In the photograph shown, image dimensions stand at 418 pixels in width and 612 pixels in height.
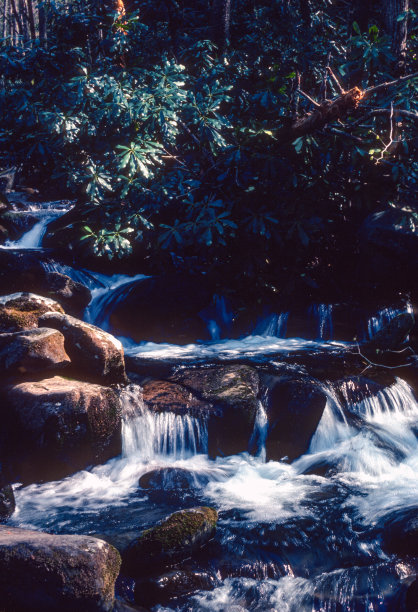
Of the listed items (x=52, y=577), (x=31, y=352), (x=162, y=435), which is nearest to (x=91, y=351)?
(x=31, y=352)

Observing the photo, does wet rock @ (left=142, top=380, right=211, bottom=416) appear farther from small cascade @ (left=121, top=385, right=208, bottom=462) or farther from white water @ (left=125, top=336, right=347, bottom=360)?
white water @ (left=125, top=336, right=347, bottom=360)

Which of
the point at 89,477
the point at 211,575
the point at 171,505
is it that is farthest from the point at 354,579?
the point at 89,477

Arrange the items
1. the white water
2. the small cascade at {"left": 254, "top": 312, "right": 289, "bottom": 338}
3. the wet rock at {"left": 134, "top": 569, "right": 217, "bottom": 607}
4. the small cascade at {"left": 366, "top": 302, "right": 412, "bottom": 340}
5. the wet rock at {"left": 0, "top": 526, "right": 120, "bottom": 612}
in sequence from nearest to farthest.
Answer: the wet rock at {"left": 0, "top": 526, "right": 120, "bottom": 612} → the wet rock at {"left": 134, "top": 569, "right": 217, "bottom": 607} → the white water → the small cascade at {"left": 366, "top": 302, "right": 412, "bottom": 340} → the small cascade at {"left": 254, "top": 312, "right": 289, "bottom": 338}

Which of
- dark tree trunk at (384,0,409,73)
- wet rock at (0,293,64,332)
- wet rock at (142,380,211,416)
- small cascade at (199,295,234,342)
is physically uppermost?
dark tree trunk at (384,0,409,73)

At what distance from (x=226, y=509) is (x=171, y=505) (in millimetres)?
512

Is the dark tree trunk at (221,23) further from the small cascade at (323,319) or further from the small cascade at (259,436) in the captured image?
the small cascade at (259,436)

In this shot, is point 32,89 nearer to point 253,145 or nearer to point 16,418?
point 253,145

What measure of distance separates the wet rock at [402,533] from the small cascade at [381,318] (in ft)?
13.2

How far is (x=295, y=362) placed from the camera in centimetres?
698

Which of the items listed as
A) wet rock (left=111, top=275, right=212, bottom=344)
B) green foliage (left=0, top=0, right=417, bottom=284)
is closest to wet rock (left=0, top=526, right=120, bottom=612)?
green foliage (left=0, top=0, right=417, bottom=284)

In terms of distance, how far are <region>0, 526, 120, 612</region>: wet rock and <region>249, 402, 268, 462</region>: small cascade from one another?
2.72 metres

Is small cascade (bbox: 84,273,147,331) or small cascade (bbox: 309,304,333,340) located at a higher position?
small cascade (bbox: 84,273,147,331)

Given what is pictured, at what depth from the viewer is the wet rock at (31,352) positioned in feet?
16.9

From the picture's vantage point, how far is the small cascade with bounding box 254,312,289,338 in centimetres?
841
